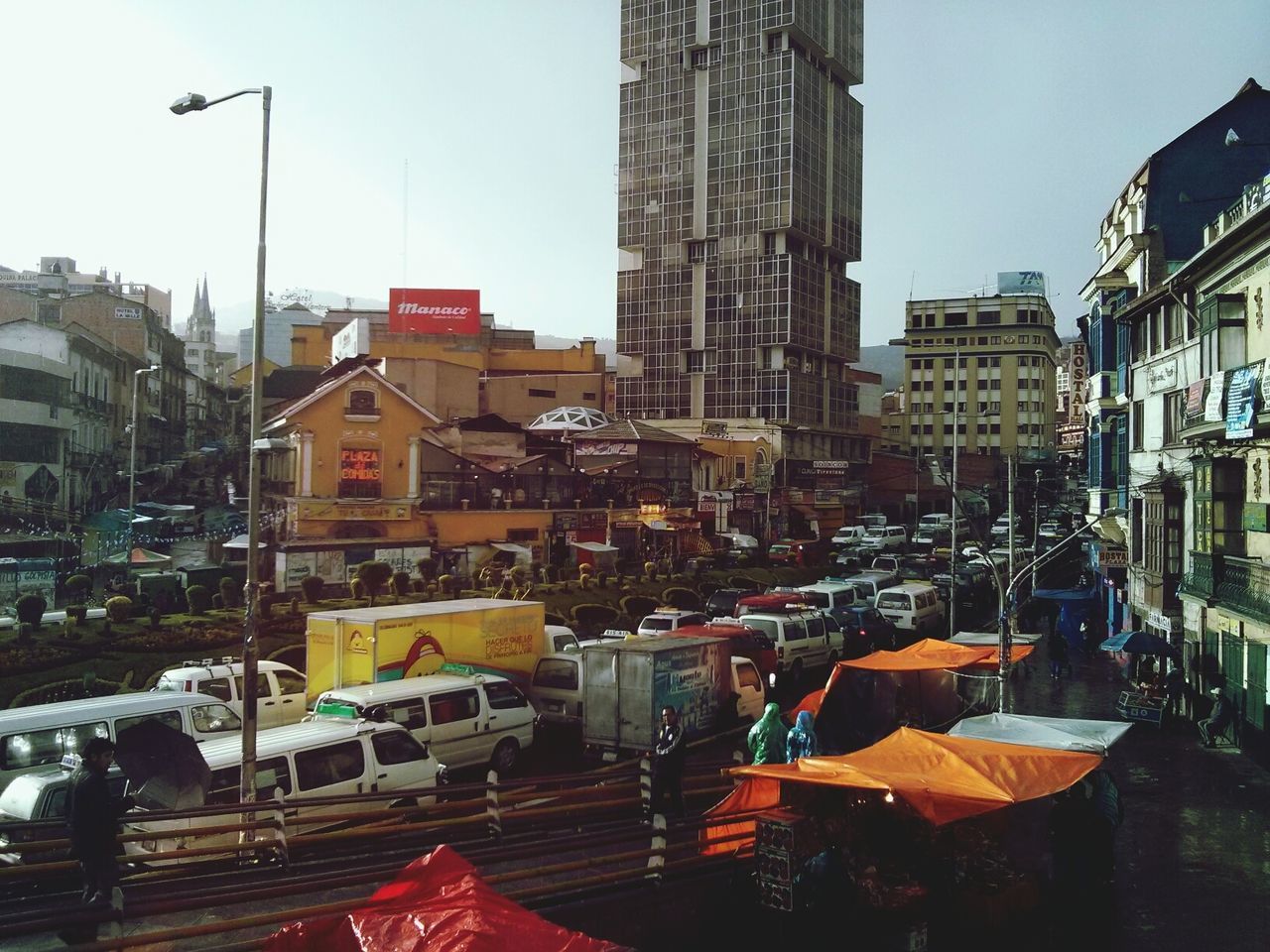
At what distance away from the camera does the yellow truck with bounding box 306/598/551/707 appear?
19859 mm

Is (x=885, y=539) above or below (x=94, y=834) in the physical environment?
above

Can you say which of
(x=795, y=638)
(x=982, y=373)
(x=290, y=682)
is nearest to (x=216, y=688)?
(x=290, y=682)

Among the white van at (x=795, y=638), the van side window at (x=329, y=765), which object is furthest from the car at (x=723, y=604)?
the van side window at (x=329, y=765)

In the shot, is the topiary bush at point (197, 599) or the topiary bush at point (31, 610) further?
the topiary bush at point (197, 599)

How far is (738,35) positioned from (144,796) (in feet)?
290

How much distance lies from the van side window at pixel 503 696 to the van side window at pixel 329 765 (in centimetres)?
449

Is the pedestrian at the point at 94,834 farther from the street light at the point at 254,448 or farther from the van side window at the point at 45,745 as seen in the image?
the van side window at the point at 45,745

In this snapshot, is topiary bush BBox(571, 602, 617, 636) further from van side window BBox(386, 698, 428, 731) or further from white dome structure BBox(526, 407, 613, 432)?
white dome structure BBox(526, 407, 613, 432)

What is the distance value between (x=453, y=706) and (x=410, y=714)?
0.94 m

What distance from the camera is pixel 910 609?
115 ft

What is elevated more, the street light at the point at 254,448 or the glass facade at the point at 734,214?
the glass facade at the point at 734,214

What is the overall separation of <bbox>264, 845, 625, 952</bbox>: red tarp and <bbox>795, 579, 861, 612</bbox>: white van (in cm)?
2689

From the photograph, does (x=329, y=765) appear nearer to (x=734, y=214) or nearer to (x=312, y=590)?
(x=312, y=590)

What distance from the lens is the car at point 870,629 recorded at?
3102 centimetres
